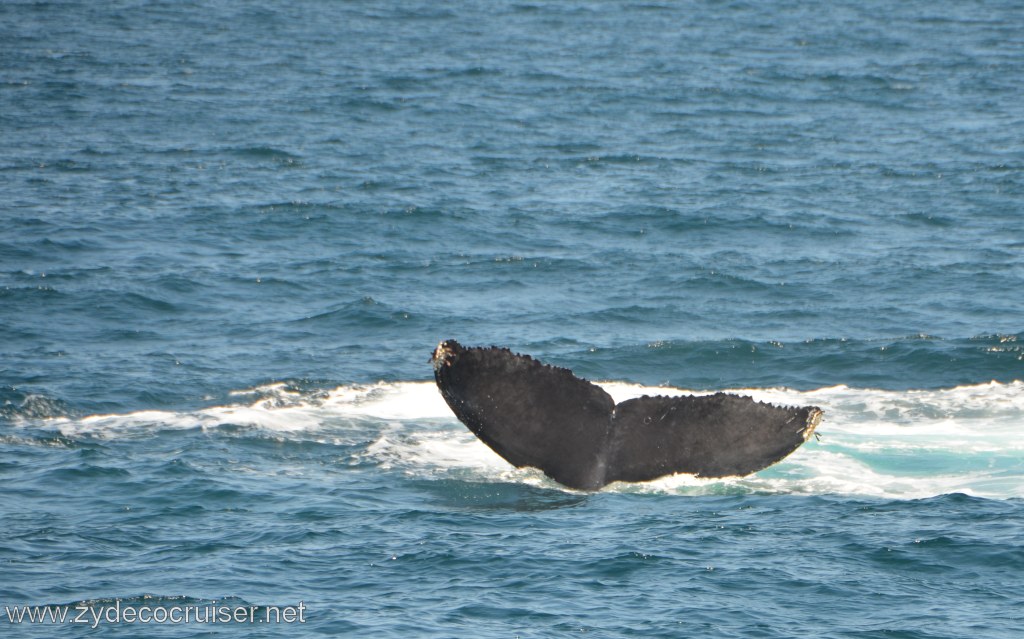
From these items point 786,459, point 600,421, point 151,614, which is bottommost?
point 151,614

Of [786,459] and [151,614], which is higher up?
[786,459]

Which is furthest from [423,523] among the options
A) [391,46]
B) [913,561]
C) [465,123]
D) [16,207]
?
[391,46]

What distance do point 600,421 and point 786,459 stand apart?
388cm

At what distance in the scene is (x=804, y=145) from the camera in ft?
129

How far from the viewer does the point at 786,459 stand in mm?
17234

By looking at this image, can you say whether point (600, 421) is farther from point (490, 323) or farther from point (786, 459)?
point (490, 323)

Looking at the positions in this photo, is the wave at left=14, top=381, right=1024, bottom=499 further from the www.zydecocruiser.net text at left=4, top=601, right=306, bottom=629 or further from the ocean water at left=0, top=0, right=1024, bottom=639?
the www.zydecocruiser.net text at left=4, top=601, right=306, bottom=629

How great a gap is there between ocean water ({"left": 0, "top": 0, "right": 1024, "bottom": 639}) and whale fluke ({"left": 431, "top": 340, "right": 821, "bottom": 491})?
30.9 inches

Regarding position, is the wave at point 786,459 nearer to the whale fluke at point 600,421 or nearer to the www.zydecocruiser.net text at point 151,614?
the whale fluke at point 600,421

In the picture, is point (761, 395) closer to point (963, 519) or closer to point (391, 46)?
point (963, 519)

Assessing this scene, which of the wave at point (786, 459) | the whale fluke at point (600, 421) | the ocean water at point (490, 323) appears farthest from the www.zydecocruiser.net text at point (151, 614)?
the wave at point (786, 459)

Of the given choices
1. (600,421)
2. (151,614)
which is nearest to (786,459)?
(600,421)

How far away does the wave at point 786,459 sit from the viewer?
16156mm

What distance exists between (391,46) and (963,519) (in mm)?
45446
